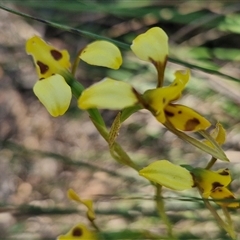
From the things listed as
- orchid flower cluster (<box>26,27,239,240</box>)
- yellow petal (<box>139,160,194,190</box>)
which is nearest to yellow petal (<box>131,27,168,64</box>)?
orchid flower cluster (<box>26,27,239,240</box>)

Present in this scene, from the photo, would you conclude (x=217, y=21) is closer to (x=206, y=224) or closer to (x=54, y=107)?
(x=206, y=224)

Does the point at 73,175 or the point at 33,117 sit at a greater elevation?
the point at 33,117

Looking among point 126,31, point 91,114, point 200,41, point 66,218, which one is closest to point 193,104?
point 200,41

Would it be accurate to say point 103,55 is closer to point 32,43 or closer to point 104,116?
point 32,43

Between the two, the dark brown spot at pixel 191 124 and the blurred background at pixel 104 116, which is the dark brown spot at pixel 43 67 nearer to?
the dark brown spot at pixel 191 124

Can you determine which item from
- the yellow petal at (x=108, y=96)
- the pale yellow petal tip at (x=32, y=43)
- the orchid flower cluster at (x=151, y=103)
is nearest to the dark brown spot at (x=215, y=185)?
the orchid flower cluster at (x=151, y=103)

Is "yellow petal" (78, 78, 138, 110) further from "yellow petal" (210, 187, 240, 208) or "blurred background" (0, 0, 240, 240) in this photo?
"blurred background" (0, 0, 240, 240)

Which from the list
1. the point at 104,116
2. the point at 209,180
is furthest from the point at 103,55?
the point at 104,116
